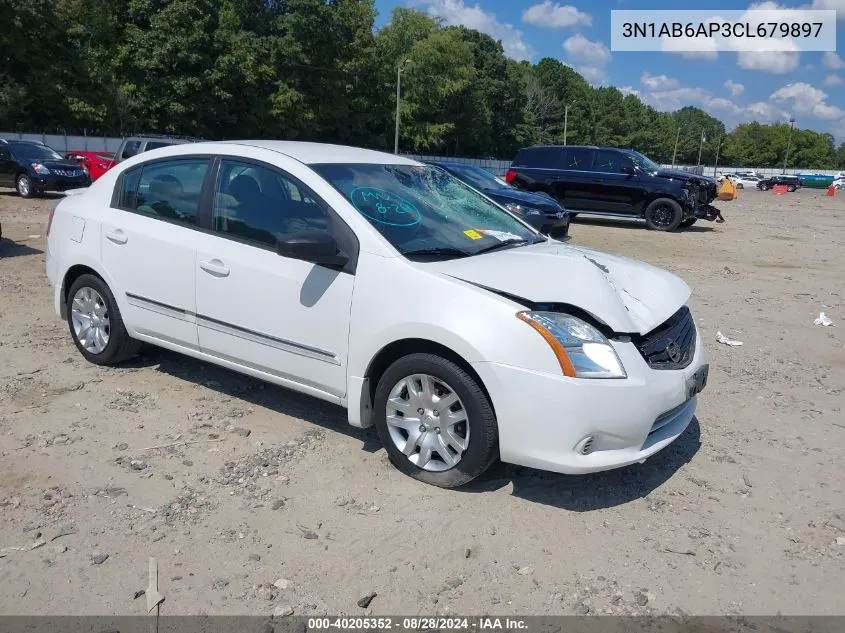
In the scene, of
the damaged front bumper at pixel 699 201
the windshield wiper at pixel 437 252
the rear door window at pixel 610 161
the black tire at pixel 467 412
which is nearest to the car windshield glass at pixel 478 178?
the rear door window at pixel 610 161

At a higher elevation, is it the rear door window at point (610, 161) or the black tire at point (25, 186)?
the rear door window at point (610, 161)

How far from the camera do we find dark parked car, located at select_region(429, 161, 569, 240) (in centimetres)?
1350

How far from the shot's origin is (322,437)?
14.5 ft

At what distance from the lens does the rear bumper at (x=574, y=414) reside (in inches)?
132

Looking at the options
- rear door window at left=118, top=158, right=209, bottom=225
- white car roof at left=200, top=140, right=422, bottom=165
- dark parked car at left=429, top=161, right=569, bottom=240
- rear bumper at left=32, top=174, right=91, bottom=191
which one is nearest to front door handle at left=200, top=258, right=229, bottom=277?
rear door window at left=118, top=158, right=209, bottom=225

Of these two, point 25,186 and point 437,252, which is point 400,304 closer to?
point 437,252

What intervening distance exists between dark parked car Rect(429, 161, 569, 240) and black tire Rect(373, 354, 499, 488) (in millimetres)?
9548

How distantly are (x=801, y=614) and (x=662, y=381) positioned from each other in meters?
1.17

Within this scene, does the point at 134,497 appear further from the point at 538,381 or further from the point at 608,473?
the point at 608,473

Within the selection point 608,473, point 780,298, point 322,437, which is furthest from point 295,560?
point 780,298

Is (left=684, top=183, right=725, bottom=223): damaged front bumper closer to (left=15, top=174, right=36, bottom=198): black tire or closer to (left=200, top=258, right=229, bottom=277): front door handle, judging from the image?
(left=200, top=258, right=229, bottom=277): front door handle

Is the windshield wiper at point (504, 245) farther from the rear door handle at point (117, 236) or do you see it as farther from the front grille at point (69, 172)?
the front grille at point (69, 172)

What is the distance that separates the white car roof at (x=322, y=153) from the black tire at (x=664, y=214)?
14.0 metres

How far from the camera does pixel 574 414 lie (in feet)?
11.0
